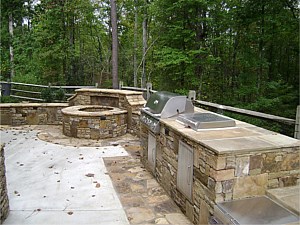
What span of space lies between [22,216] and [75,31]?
41.2ft

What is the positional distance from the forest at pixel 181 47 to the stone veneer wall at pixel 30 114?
3.96m

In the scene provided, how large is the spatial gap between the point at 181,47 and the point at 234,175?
7908 mm

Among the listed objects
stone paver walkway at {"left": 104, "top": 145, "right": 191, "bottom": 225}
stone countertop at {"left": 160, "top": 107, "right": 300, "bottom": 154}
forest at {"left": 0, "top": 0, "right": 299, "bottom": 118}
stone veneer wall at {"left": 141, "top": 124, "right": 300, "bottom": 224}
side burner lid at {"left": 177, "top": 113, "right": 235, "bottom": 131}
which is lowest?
stone paver walkway at {"left": 104, "top": 145, "right": 191, "bottom": 225}

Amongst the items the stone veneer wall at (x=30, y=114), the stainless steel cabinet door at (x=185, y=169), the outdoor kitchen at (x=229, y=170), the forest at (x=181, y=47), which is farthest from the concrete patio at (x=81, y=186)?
the forest at (x=181, y=47)

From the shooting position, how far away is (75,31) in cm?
1359

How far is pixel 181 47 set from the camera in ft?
30.9

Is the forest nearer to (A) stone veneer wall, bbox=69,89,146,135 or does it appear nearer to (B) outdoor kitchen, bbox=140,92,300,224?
(A) stone veneer wall, bbox=69,89,146,135

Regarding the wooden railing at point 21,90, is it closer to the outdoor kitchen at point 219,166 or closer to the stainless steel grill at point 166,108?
the stainless steel grill at point 166,108

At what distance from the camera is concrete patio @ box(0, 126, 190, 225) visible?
270cm

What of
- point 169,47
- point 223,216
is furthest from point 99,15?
point 223,216

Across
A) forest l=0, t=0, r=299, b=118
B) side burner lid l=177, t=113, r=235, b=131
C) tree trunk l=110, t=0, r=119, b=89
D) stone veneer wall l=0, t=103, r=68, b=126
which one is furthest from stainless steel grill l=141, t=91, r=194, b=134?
tree trunk l=110, t=0, r=119, b=89

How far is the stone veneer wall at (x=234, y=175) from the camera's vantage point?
2.11 metres

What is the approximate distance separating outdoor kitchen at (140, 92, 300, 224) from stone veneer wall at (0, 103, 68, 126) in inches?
203

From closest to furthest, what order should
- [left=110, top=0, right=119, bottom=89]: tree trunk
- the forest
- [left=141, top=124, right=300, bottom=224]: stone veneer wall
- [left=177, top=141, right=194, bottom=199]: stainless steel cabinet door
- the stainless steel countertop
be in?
the stainless steel countertop → [left=141, top=124, right=300, bottom=224]: stone veneer wall → [left=177, top=141, right=194, bottom=199]: stainless steel cabinet door → the forest → [left=110, top=0, right=119, bottom=89]: tree trunk
